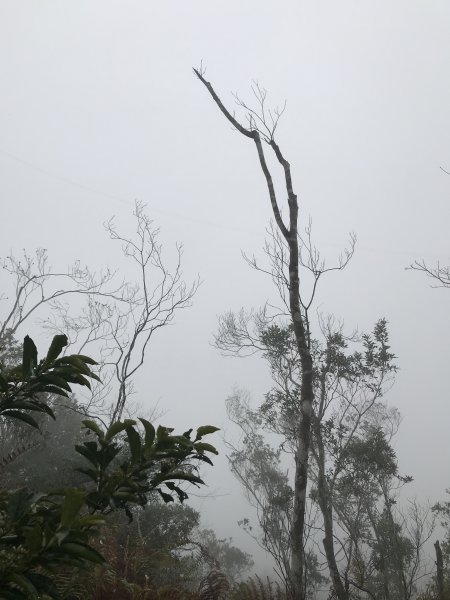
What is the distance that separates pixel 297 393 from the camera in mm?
12773

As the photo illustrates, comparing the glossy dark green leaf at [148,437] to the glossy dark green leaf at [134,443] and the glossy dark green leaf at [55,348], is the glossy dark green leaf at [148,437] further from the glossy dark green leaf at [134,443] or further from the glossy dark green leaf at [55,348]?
the glossy dark green leaf at [55,348]

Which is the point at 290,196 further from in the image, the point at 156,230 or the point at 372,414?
the point at 372,414

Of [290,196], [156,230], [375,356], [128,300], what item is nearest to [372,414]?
[375,356]

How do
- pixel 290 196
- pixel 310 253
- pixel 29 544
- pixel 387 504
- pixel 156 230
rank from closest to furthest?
pixel 29 544 → pixel 290 196 → pixel 310 253 → pixel 156 230 → pixel 387 504

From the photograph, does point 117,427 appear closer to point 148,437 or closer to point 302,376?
point 148,437

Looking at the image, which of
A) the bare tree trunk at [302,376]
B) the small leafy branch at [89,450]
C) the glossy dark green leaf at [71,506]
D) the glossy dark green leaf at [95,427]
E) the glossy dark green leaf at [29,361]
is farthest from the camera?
the bare tree trunk at [302,376]

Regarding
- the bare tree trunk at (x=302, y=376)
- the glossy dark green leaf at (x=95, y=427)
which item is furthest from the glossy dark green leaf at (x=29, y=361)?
the bare tree trunk at (x=302, y=376)

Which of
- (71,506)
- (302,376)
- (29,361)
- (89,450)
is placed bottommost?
(71,506)

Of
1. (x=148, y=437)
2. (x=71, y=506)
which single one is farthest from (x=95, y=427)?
(x=71, y=506)

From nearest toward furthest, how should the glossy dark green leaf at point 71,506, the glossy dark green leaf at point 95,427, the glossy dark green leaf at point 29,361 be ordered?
the glossy dark green leaf at point 71,506, the glossy dark green leaf at point 29,361, the glossy dark green leaf at point 95,427

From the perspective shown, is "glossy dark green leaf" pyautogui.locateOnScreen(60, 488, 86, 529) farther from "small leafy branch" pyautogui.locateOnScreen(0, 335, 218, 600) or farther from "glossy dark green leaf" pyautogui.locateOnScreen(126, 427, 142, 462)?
"glossy dark green leaf" pyautogui.locateOnScreen(126, 427, 142, 462)

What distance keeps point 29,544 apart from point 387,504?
16.8 metres

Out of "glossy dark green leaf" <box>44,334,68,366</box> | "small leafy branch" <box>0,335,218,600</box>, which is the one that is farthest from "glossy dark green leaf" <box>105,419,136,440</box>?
"glossy dark green leaf" <box>44,334,68,366</box>

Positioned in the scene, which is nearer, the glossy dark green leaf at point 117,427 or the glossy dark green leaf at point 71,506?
the glossy dark green leaf at point 71,506
